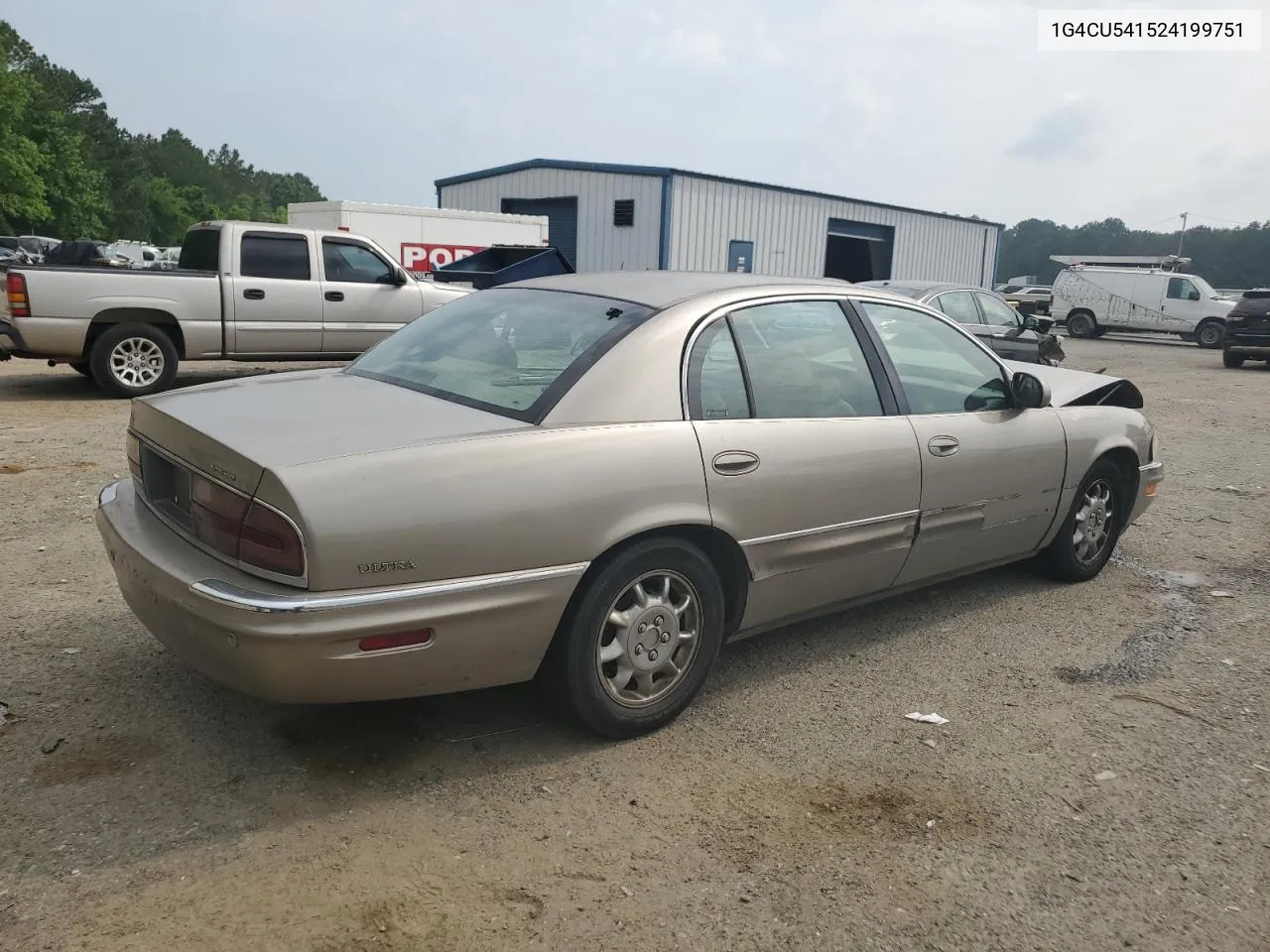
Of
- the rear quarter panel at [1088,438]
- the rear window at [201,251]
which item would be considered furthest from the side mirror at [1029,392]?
the rear window at [201,251]

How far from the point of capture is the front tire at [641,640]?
3.16 metres

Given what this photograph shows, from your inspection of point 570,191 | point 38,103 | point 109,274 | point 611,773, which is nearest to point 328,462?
point 611,773

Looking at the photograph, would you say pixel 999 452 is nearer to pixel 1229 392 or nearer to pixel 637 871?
pixel 637 871

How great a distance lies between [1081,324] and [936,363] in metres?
27.9

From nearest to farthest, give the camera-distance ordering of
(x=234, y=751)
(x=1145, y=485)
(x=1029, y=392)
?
(x=234, y=751)
(x=1029, y=392)
(x=1145, y=485)

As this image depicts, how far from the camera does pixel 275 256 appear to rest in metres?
10.7

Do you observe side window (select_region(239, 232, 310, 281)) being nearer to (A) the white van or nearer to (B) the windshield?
(B) the windshield

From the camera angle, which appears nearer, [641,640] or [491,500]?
[491,500]

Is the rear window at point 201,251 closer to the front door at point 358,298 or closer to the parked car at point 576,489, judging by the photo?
the front door at point 358,298

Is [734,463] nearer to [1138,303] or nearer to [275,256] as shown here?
[275,256]

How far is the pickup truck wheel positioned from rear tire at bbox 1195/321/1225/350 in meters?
26.0

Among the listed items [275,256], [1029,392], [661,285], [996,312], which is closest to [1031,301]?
[996,312]

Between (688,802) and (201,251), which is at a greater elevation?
(201,251)

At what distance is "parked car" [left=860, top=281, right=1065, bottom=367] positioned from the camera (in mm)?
11867
